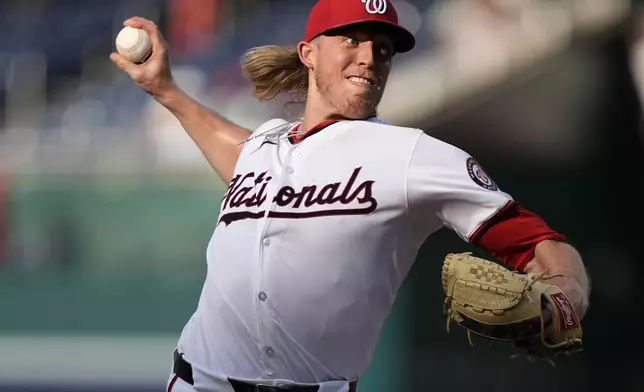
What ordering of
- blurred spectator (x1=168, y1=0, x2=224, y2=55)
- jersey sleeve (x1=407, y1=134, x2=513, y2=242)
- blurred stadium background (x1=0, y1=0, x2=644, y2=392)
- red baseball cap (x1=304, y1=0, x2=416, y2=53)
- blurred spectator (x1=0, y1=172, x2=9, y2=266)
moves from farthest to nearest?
1. blurred spectator (x1=168, y1=0, x2=224, y2=55)
2. blurred spectator (x1=0, y1=172, x2=9, y2=266)
3. blurred stadium background (x1=0, y1=0, x2=644, y2=392)
4. red baseball cap (x1=304, y1=0, x2=416, y2=53)
5. jersey sleeve (x1=407, y1=134, x2=513, y2=242)

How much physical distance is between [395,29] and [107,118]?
3.09 meters

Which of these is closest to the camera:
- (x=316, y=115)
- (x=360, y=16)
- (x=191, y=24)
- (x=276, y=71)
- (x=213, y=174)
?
(x=360, y=16)

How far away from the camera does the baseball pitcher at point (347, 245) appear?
163 centimetres

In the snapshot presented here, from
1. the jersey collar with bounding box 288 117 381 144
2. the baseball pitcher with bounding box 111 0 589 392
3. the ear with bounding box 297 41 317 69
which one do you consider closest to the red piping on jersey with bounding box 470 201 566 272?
the baseball pitcher with bounding box 111 0 589 392

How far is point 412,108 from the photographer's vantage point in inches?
179

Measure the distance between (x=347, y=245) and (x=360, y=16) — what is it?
52cm

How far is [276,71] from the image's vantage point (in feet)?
7.88

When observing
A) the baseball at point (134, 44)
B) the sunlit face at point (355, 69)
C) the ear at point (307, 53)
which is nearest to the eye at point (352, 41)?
the sunlit face at point (355, 69)

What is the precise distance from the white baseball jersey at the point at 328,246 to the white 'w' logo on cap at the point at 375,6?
0.25 meters

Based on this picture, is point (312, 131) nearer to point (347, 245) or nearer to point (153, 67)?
point (347, 245)

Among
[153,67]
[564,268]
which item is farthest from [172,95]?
[564,268]

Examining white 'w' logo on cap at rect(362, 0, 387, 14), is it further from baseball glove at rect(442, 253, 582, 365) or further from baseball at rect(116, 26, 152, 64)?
baseball at rect(116, 26, 152, 64)

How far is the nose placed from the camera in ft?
6.50

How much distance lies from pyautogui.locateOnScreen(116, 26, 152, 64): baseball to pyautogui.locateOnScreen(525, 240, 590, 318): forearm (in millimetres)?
1338
